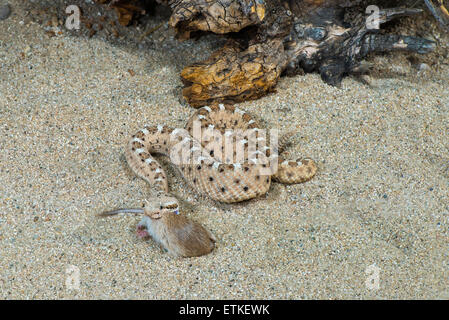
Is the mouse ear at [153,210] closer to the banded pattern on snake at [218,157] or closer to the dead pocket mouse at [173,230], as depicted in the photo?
the dead pocket mouse at [173,230]

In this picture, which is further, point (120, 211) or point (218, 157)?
point (218, 157)

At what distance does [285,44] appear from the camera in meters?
6.02

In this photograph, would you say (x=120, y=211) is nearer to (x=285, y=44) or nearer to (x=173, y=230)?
(x=173, y=230)

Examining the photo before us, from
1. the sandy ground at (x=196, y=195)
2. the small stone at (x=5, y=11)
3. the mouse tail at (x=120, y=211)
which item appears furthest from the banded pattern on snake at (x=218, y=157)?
the small stone at (x=5, y=11)

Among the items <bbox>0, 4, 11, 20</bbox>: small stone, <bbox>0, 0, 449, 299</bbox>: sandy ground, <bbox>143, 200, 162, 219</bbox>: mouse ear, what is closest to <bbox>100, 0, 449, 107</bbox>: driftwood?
<bbox>0, 0, 449, 299</bbox>: sandy ground

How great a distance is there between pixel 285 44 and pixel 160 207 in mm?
2850

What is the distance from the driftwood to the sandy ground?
0.80 ft

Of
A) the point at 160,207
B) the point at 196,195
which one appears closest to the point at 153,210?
the point at 160,207

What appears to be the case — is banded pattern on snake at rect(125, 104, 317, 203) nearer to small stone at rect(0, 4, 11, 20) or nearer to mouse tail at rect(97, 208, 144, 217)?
mouse tail at rect(97, 208, 144, 217)

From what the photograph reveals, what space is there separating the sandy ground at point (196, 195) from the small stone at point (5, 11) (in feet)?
0.31

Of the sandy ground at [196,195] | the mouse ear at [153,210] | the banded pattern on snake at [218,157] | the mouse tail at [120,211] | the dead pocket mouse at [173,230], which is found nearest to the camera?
the sandy ground at [196,195]

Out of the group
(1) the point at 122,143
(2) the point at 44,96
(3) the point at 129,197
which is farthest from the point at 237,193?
(2) the point at 44,96

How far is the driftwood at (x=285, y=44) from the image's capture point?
5.58 meters

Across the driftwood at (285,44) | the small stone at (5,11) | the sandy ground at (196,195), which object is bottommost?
the sandy ground at (196,195)
